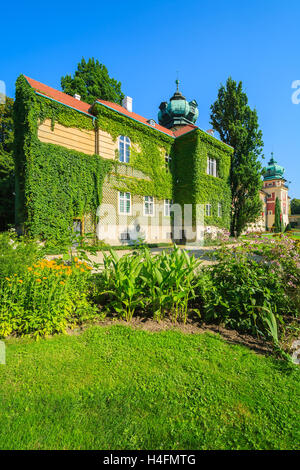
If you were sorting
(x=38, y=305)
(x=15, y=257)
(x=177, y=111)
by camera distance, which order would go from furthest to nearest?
1. (x=177, y=111)
2. (x=15, y=257)
3. (x=38, y=305)

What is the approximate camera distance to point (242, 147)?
20.3 metres

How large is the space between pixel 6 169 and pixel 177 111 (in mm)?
21828

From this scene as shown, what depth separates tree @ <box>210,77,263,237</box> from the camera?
19906 mm

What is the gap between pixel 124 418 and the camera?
1.68 metres

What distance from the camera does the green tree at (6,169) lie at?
19984 millimetres

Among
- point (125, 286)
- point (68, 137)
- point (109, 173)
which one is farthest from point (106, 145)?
point (125, 286)

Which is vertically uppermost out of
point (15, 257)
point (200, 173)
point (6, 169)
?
point (6, 169)

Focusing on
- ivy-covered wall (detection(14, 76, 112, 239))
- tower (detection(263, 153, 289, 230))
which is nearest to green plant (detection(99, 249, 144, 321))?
ivy-covered wall (detection(14, 76, 112, 239))

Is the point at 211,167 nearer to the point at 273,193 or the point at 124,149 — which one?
the point at 124,149

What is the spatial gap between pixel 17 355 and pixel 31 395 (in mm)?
801

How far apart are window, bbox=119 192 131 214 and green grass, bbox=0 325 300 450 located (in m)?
12.4

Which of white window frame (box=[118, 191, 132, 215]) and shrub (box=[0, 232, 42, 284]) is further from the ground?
white window frame (box=[118, 191, 132, 215])

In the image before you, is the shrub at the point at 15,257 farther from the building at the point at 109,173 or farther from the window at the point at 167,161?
the window at the point at 167,161

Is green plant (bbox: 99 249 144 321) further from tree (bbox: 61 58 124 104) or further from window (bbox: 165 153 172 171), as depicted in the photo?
tree (bbox: 61 58 124 104)
